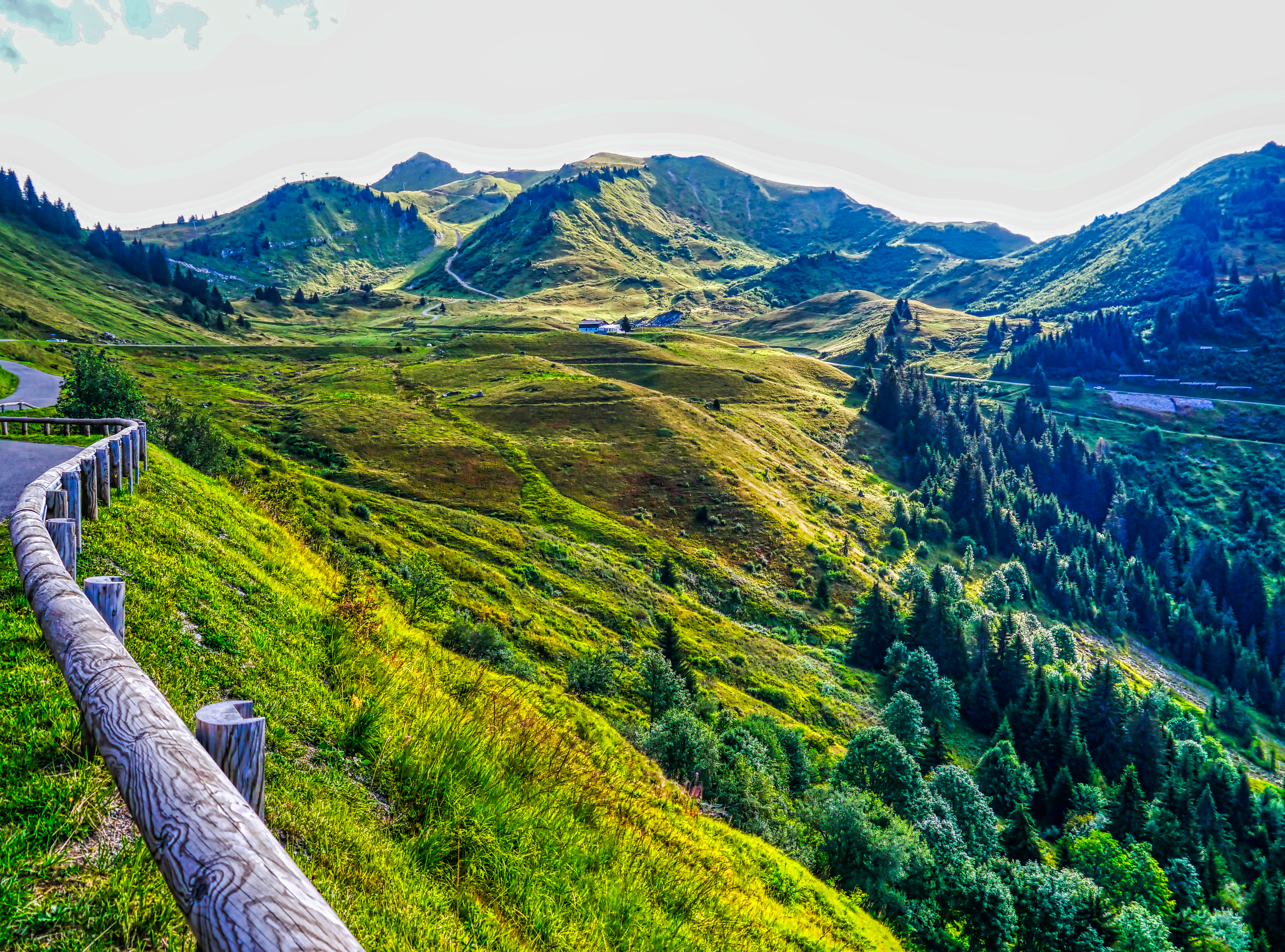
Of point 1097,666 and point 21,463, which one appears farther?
point 1097,666

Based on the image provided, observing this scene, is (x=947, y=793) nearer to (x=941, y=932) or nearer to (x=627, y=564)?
(x=941, y=932)

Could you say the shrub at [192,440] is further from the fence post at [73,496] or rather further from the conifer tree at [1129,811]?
the conifer tree at [1129,811]

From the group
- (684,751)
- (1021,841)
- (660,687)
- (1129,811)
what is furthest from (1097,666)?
(684,751)

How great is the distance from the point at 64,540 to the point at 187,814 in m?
6.49

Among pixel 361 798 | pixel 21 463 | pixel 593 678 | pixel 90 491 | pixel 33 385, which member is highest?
pixel 90 491

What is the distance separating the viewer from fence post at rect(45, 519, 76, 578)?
23.9ft

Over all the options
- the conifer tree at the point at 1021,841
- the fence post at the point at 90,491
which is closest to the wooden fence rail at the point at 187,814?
the fence post at the point at 90,491

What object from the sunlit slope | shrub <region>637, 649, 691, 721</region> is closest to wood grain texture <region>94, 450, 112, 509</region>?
shrub <region>637, 649, 691, 721</region>

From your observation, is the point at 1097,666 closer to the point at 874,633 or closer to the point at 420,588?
the point at 874,633

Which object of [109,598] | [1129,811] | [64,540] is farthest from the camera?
[1129,811]

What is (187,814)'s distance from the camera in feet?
9.55

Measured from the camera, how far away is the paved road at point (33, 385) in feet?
159

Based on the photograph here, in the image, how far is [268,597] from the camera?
13117 mm

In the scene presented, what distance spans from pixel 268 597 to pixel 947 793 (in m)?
58.2
